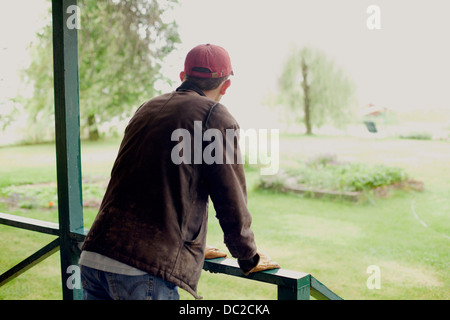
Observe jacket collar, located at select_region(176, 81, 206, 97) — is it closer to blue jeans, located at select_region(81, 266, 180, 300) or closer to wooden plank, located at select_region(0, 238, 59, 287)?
blue jeans, located at select_region(81, 266, 180, 300)

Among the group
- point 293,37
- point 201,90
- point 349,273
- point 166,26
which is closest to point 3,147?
point 166,26

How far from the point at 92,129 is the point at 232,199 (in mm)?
10117

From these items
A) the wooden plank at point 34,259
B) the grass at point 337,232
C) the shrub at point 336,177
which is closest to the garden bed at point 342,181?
the shrub at point 336,177

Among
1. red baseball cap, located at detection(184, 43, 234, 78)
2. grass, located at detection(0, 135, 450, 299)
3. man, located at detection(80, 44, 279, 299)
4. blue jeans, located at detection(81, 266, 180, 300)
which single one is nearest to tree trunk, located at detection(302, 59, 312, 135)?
grass, located at detection(0, 135, 450, 299)

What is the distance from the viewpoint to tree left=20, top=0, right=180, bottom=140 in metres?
8.66

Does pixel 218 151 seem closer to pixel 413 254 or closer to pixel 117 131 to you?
pixel 413 254

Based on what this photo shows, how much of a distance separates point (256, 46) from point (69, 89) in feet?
35.1

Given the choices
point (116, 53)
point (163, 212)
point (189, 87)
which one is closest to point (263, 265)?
point (163, 212)

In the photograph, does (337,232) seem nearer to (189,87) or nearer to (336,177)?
(336,177)

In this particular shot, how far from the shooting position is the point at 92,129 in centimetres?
1092

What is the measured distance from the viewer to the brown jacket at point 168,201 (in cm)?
135

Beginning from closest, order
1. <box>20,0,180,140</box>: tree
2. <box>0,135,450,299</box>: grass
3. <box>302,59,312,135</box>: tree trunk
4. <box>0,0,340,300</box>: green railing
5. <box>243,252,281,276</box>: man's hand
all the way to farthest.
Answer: <box>243,252,281,276</box>: man's hand, <box>0,0,340,300</box>: green railing, <box>0,135,450,299</box>: grass, <box>20,0,180,140</box>: tree, <box>302,59,312,135</box>: tree trunk

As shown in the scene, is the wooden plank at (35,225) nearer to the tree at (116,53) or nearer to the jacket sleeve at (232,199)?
the jacket sleeve at (232,199)

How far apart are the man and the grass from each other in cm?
357
